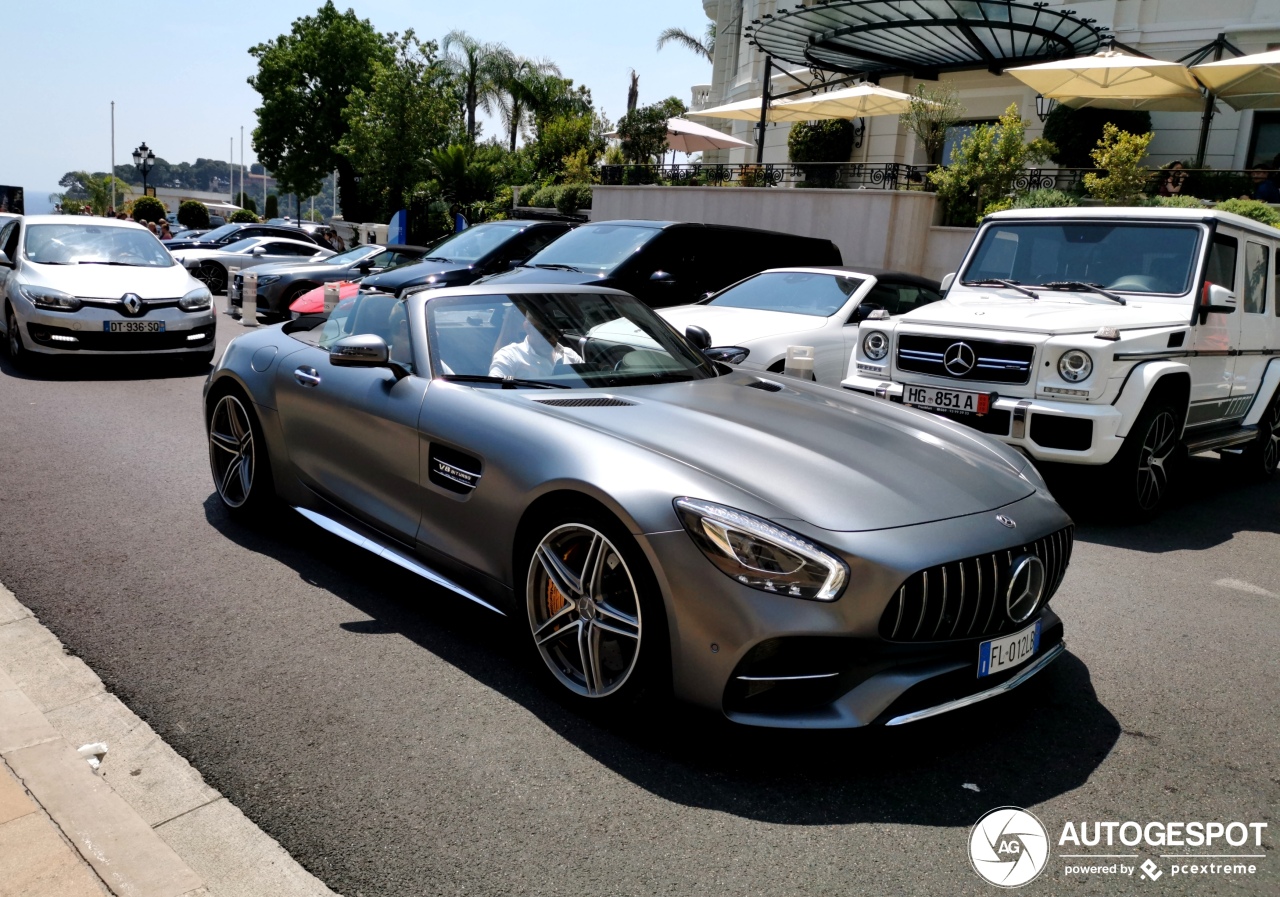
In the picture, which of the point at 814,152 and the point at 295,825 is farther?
the point at 814,152

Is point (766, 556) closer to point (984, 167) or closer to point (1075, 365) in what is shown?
point (1075, 365)

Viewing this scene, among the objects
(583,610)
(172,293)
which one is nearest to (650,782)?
(583,610)

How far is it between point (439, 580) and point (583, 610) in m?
0.87

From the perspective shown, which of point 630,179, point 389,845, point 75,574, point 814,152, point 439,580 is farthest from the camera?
point 814,152

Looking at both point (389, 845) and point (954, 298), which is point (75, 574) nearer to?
point (389, 845)

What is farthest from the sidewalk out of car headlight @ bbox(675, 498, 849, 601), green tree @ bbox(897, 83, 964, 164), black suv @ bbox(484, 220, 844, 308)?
green tree @ bbox(897, 83, 964, 164)

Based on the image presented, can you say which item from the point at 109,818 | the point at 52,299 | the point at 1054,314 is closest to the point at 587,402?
the point at 109,818

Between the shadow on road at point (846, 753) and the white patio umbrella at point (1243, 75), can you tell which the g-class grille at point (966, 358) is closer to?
the shadow on road at point (846, 753)

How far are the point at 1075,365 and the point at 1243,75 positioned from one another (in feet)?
42.8

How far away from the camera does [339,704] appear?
363 centimetres

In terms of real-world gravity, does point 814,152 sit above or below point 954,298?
above

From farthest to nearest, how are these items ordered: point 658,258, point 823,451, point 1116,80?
point 1116,80, point 658,258, point 823,451

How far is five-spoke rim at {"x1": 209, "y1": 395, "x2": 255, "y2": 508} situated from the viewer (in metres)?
5.56

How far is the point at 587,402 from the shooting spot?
4.11 m
